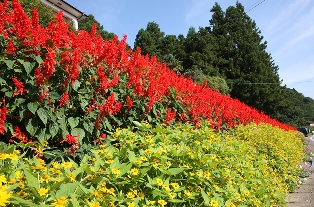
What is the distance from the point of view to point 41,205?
0.96 m

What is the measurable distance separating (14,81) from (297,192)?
19.1 ft

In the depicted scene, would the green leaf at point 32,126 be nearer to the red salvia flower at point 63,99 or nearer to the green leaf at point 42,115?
the green leaf at point 42,115

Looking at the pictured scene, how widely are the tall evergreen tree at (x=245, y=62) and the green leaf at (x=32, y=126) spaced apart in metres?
29.8

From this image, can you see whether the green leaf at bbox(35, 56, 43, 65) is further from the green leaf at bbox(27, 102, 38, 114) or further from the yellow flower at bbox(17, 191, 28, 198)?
the yellow flower at bbox(17, 191, 28, 198)

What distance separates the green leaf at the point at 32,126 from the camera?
7.50 feet

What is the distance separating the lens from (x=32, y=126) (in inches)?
90.7

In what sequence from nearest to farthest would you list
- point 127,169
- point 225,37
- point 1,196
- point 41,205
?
point 1,196
point 41,205
point 127,169
point 225,37

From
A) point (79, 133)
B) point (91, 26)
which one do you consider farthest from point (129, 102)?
point (91, 26)

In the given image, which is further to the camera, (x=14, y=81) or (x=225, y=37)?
(x=225, y=37)

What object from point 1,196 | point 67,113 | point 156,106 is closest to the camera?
point 1,196

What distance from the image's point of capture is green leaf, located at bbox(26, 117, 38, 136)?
2285 millimetres

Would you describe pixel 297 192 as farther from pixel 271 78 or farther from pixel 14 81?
pixel 271 78

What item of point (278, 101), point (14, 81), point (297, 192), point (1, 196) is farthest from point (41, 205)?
point (278, 101)

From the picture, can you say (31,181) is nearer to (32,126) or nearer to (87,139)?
(32,126)
